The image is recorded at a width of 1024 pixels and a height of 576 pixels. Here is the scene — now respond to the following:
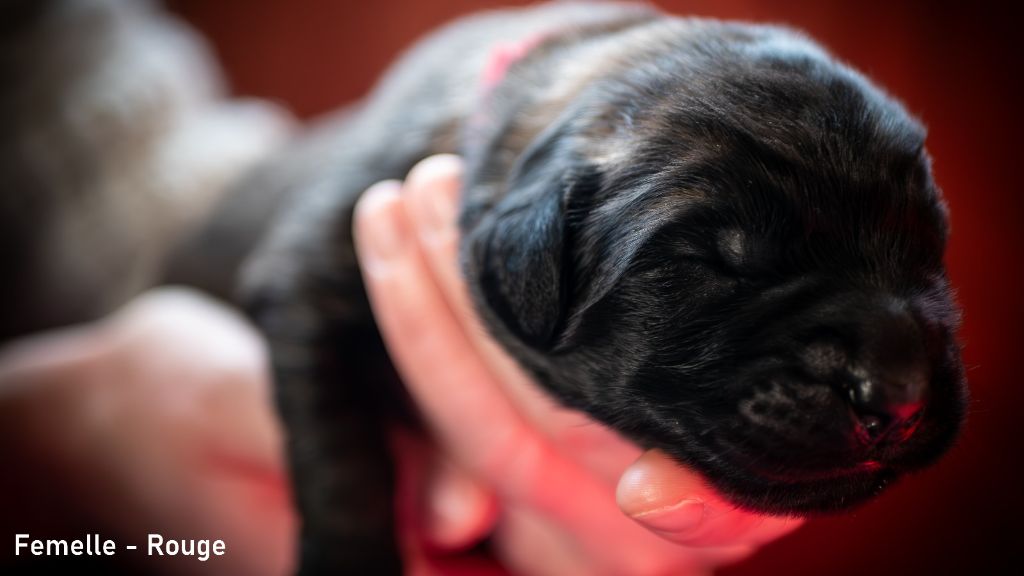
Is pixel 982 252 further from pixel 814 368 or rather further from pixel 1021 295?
pixel 814 368

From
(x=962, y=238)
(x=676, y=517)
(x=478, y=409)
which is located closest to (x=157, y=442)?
(x=478, y=409)

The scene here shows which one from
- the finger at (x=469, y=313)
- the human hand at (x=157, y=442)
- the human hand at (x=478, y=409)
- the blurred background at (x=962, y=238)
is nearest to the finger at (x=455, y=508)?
the human hand at (x=478, y=409)

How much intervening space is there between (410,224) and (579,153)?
518 mm

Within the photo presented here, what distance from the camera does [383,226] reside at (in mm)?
1596

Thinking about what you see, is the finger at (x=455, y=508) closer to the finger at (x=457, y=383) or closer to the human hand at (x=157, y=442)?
the finger at (x=457, y=383)

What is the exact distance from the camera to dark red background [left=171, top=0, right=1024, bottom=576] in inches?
92.2

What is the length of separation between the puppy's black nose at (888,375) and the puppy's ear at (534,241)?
435mm

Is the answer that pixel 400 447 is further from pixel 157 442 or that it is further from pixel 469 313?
pixel 157 442

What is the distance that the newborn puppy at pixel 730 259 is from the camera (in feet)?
3.31

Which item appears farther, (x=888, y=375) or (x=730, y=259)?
(x=730, y=259)

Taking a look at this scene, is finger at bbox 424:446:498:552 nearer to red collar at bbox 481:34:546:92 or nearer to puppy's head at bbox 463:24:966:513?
puppy's head at bbox 463:24:966:513

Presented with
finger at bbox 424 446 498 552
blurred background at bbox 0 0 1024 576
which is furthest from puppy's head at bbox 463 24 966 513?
blurred background at bbox 0 0 1024 576

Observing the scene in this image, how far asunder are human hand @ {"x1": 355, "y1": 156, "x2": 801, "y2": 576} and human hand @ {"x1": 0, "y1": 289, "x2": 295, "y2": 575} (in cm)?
57

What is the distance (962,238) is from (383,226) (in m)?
1.84
